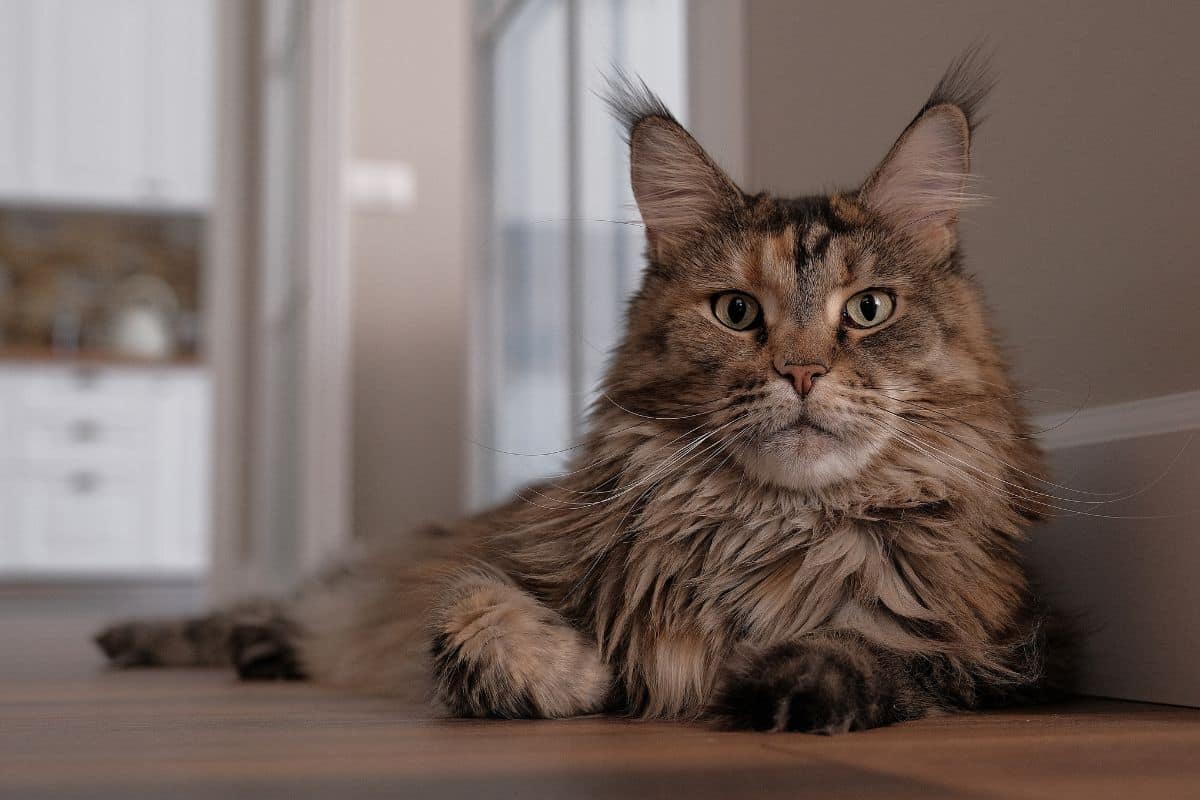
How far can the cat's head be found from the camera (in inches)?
49.7

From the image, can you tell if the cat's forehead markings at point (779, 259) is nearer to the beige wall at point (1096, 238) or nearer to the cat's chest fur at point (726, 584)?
the cat's chest fur at point (726, 584)

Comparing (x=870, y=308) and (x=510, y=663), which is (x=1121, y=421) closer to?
(x=870, y=308)

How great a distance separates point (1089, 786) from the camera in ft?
3.00

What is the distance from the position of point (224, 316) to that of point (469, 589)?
13.7 ft

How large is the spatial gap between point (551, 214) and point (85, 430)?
16.1 ft

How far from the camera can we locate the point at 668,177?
1.45m

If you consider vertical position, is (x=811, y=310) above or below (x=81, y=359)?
below

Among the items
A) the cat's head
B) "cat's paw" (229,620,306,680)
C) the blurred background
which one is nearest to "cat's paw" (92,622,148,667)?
"cat's paw" (229,620,306,680)

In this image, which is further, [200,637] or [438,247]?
[438,247]

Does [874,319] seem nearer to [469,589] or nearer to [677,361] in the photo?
[677,361]

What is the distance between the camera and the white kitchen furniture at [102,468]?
22.4ft

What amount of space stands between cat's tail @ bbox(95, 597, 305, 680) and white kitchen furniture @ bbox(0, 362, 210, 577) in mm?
4614

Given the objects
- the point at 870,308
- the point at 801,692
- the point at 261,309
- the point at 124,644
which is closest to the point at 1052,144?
the point at 870,308

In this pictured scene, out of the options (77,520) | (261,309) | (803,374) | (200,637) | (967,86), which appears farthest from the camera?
(77,520)
